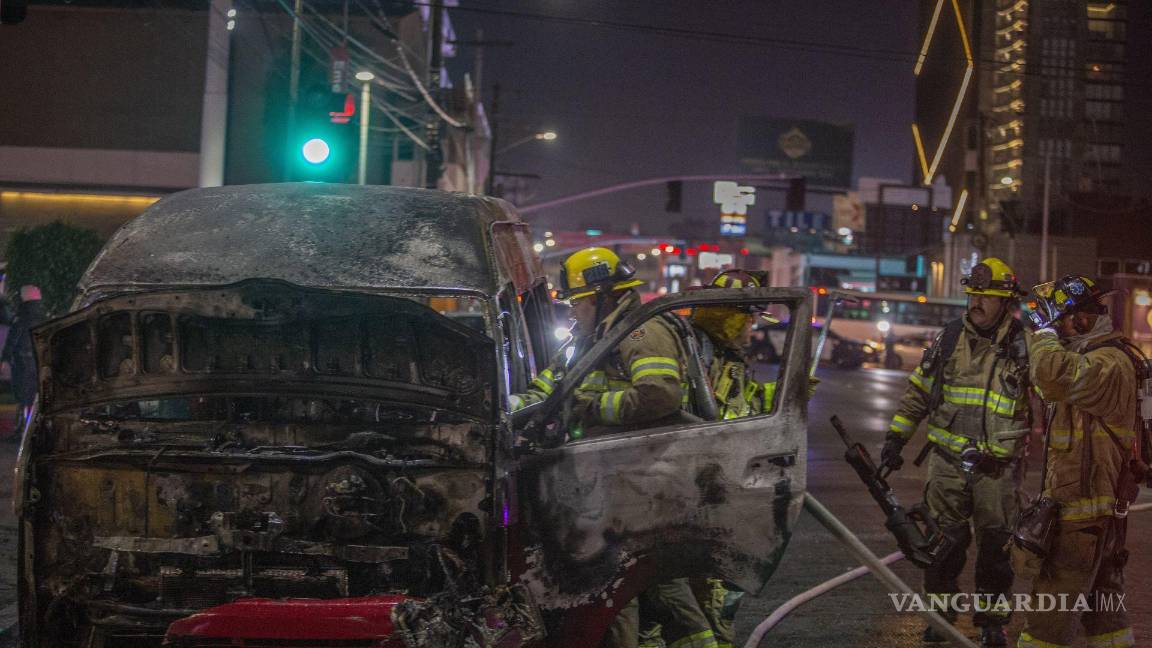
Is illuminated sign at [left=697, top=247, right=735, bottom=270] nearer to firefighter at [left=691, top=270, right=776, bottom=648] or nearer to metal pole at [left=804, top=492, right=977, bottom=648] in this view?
firefighter at [left=691, top=270, right=776, bottom=648]

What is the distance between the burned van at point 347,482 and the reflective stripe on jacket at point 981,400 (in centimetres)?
171

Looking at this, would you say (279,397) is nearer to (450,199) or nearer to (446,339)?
(446,339)

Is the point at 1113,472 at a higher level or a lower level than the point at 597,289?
lower

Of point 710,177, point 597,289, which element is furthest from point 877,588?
point 710,177

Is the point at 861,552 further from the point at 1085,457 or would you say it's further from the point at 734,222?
the point at 734,222

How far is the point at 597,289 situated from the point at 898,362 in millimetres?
34099

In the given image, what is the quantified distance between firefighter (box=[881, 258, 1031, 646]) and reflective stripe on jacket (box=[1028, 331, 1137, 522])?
0.74m

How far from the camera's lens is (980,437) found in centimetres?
561

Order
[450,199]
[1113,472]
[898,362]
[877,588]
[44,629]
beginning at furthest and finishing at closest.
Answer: [898,362] → [877,588] → [450,199] → [1113,472] → [44,629]

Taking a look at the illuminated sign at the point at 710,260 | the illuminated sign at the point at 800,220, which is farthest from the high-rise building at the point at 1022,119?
the illuminated sign at the point at 710,260

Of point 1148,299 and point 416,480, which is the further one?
point 1148,299

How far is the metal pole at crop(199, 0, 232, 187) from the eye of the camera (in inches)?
1096

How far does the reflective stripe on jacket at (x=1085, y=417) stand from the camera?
460 centimetres

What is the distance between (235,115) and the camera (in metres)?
29.6
